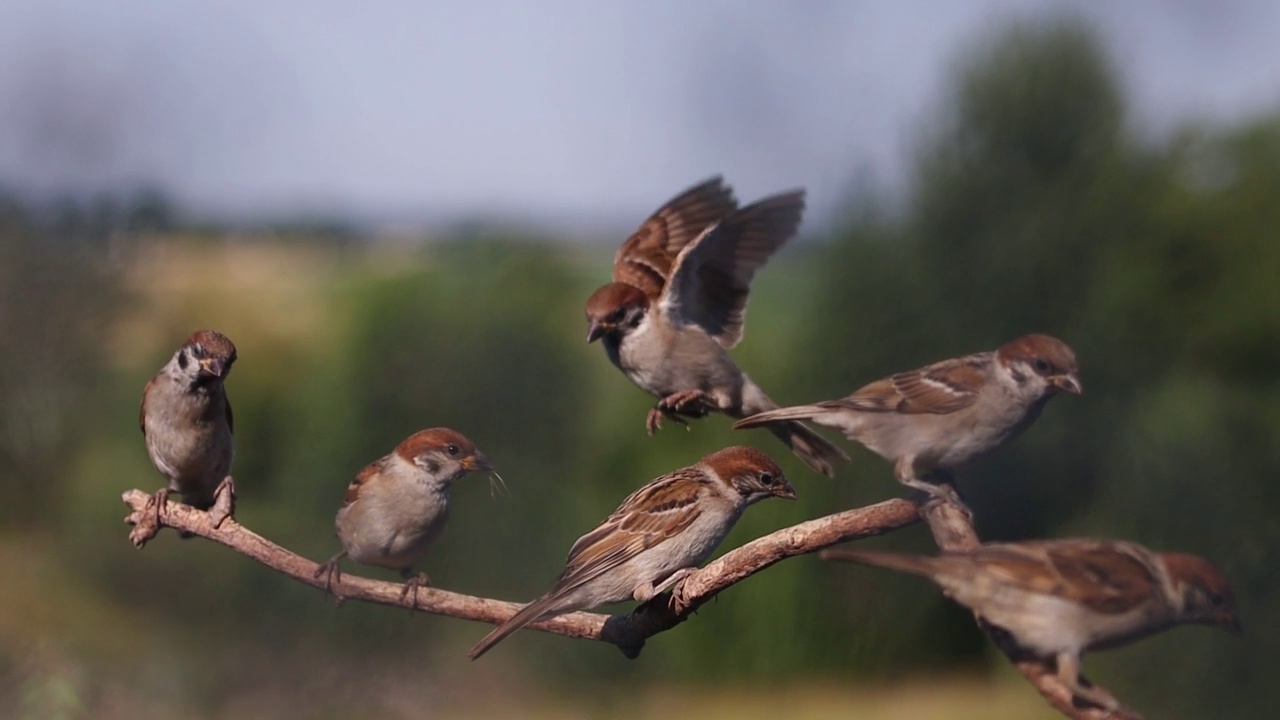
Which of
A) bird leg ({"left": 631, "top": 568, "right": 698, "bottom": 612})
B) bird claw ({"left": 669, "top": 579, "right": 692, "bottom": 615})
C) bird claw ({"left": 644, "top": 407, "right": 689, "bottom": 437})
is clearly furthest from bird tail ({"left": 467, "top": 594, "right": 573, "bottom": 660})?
bird claw ({"left": 644, "top": 407, "right": 689, "bottom": 437})

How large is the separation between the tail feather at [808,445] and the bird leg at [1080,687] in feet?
6.45

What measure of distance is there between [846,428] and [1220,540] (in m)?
6.79

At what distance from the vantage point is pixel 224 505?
4.05 metres

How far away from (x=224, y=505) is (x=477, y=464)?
2.57 feet

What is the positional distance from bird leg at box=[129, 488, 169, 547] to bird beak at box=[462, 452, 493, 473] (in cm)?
92

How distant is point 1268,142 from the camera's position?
1608 cm

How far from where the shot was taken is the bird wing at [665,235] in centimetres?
535

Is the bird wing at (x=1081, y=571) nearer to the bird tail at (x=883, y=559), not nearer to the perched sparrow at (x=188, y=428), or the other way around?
the bird tail at (x=883, y=559)

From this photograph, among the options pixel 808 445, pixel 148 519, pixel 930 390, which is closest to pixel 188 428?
pixel 148 519

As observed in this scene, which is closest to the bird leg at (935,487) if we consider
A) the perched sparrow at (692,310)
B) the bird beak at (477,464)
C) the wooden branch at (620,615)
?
the wooden branch at (620,615)

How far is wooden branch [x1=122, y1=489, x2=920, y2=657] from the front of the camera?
303 centimetres

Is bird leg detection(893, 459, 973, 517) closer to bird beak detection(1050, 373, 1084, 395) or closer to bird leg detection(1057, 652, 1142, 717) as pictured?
bird beak detection(1050, 373, 1084, 395)

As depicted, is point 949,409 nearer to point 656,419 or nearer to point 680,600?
point 680,600

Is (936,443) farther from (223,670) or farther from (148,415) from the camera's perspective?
(223,670)
